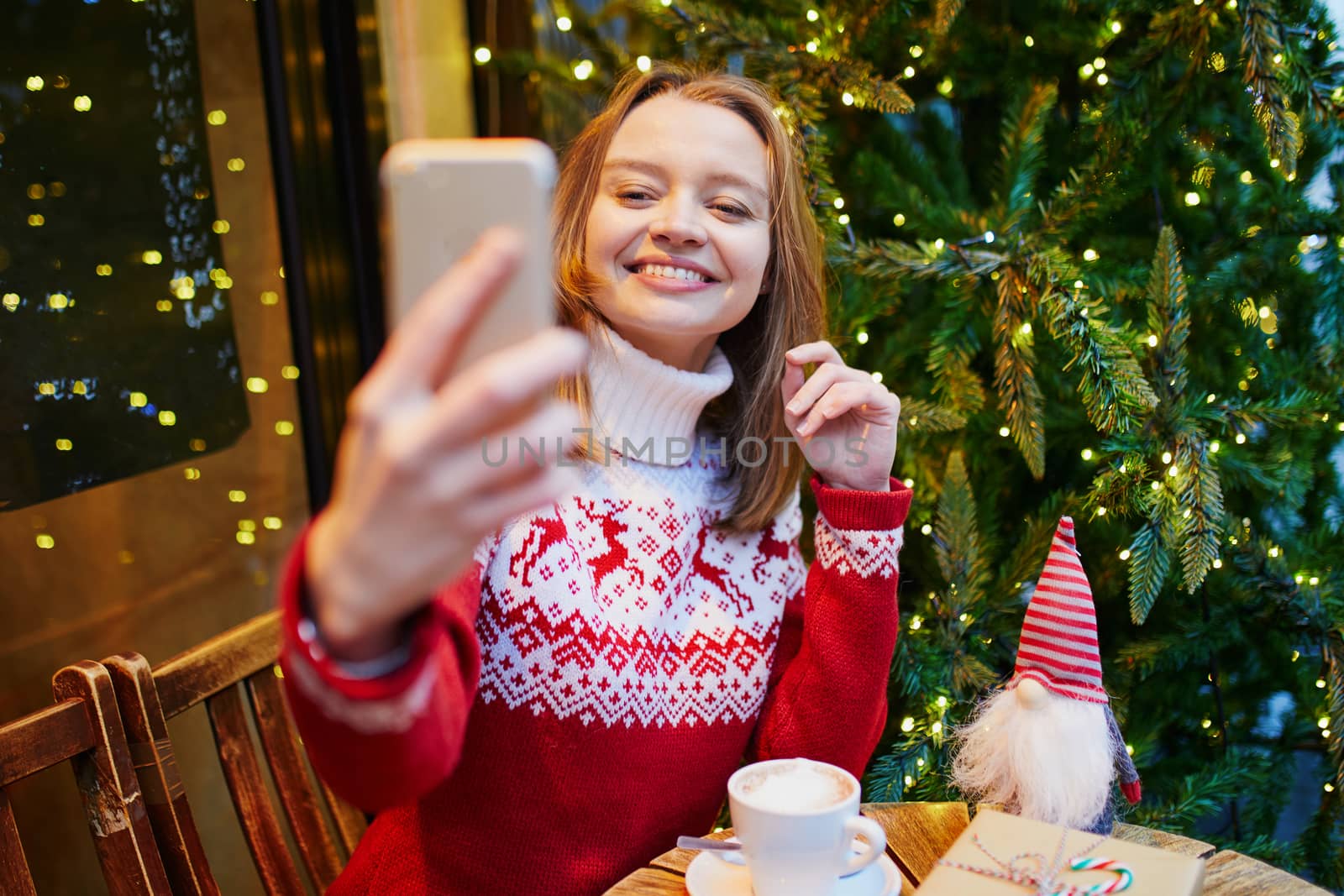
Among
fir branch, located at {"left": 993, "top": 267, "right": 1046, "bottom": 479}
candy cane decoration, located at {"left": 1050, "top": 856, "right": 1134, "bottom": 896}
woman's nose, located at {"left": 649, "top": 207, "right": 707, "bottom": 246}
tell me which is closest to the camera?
candy cane decoration, located at {"left": 1050, "top": 856, "right": 1134, "bottom": 896}

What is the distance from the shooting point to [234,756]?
1133mm

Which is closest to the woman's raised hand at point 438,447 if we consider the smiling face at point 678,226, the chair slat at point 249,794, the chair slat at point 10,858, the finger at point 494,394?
the finger at point 494,394

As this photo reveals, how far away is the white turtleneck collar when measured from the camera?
3.23 ft

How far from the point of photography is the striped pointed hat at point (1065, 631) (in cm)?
85

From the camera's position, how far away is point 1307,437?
1352 mm

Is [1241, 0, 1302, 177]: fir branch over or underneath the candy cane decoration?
over

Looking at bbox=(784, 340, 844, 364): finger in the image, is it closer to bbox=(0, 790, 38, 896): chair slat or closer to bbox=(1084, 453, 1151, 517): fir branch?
bbox=(1084, 453, 1151, 517): fir branch

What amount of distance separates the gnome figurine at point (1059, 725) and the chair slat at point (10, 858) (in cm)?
85

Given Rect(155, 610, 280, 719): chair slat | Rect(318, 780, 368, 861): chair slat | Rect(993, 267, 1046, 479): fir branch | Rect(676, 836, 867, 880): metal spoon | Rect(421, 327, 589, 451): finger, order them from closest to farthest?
Rect(421, 327, 589, 451): finger
Rect(676, 836, 867, 880): metal spoon
Rect(155, 610, 280, 719): chair slat
Rect(993, 267, 1046, 479): fir branch
Rect(318, 780, 368, 861): chair slat

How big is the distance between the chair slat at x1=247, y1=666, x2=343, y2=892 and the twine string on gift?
2.69ft

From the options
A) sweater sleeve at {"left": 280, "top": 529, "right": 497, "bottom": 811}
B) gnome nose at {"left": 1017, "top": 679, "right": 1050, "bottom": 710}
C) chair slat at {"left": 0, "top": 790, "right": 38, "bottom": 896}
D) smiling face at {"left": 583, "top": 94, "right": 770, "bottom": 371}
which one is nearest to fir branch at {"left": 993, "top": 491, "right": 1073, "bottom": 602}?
gnome nose at {"left": 1017, "top": 679, "right": 1050, "bottom": 710}

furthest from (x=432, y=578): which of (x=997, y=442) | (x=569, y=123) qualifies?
(x=569, y=123)

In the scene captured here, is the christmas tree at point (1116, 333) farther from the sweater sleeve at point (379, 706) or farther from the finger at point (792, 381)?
the sweater sleeve at point (379, 706)

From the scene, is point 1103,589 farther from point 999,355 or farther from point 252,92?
point 252,92
